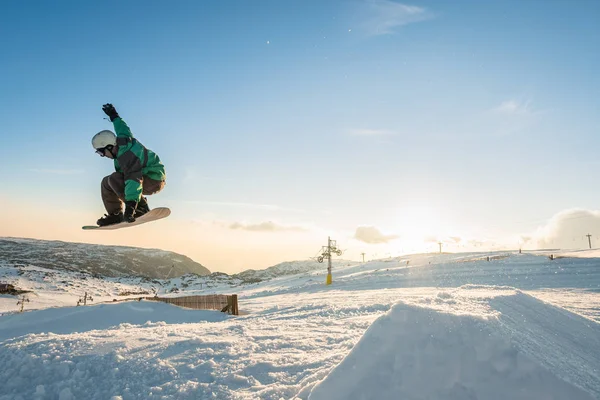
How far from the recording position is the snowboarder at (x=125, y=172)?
5855 millimetres

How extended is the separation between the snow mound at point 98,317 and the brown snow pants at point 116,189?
7105 millimetres

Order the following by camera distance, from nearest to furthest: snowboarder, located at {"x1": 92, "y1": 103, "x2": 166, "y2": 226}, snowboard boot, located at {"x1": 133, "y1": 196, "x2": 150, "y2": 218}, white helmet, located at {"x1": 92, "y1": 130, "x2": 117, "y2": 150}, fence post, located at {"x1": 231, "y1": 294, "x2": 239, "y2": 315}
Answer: white helmet, located at {"x1": 92, "y1": 130, "x2": 117, "y2": 150}
snowboarder, located at {"x1": 92, "y1": 103, "x2": 166, "y2": 226}
snowboard boot, located at {"x1": 133, "y1": 196, "x2": 150, "y2": 218}
fence post, located at {"x1": 231, "y1": 294, "x2": 239, "y2": 315}

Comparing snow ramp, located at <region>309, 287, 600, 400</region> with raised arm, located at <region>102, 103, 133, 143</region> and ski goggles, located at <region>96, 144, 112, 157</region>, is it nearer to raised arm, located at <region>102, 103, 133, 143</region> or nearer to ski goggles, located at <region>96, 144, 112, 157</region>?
ski goggles, located at <region>96, 144, 112, 157</region>

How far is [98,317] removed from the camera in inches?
516

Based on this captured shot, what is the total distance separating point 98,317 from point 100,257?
4197 inches

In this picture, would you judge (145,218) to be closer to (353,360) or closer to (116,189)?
(116,189)

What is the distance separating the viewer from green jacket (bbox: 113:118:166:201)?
5891 mm

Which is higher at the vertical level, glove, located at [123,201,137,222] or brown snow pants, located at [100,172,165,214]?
brown snow pants, located at [100,172,165,214]

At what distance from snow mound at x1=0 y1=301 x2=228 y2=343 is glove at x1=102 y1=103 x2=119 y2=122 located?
27.9ft

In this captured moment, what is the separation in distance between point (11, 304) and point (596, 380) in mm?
34278

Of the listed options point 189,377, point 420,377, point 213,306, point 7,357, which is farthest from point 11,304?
point 420,377

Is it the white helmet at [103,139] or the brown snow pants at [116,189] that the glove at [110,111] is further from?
the brown snow pants at [116,189]

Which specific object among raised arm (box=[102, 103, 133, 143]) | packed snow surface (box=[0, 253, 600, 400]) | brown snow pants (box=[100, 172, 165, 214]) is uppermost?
raised arm (box=[102, 103, 133, 143])

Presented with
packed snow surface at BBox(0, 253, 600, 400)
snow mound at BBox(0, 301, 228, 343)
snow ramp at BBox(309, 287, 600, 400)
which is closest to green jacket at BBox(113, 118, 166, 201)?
packed snow surface at BBox(0, 253, 600, 400)
